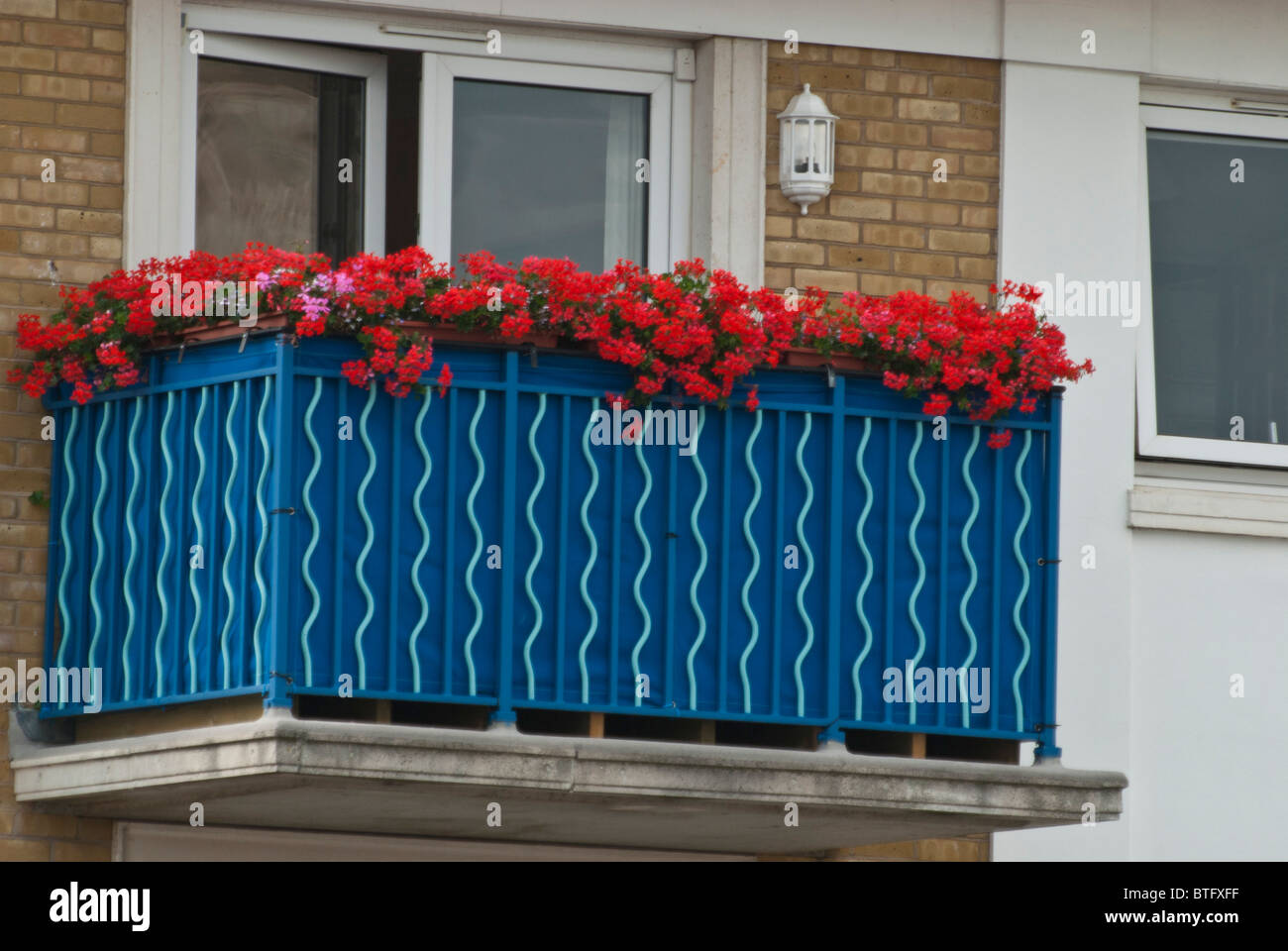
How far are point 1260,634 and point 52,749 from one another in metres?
4.86

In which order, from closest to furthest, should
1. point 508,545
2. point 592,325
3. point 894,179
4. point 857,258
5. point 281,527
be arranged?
point 281,527
point 508,545
point 592,325
point 857,258
point 894,179

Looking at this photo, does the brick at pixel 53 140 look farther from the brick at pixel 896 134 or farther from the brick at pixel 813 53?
the brick at pixel 896 134

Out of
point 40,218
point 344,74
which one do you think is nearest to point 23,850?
point 40,218

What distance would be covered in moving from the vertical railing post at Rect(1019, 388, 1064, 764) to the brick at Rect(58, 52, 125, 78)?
12.2 ft

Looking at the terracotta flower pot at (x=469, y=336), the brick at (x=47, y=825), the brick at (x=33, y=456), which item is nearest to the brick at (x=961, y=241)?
the terracotta flower pot at (x=469, y=336)

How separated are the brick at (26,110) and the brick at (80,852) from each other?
268cm

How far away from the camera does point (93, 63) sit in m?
10.3

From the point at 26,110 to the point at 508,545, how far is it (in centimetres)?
265

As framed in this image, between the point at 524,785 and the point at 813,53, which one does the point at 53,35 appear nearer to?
the point at 813,53

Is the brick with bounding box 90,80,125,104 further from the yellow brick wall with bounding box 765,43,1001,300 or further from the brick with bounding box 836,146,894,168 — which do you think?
the brick with bounding box 836,146,894,168

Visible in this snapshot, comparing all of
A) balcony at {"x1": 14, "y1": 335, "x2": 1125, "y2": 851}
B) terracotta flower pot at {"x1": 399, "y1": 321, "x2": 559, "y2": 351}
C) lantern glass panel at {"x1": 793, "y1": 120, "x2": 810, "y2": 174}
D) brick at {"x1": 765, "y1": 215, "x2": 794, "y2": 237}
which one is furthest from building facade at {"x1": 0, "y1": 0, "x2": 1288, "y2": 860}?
terracotta flower pot at {"x1": 399, "y1": 321, "x2": 559, "y2": 351}

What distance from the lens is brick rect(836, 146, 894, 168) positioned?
1112 centimetres
